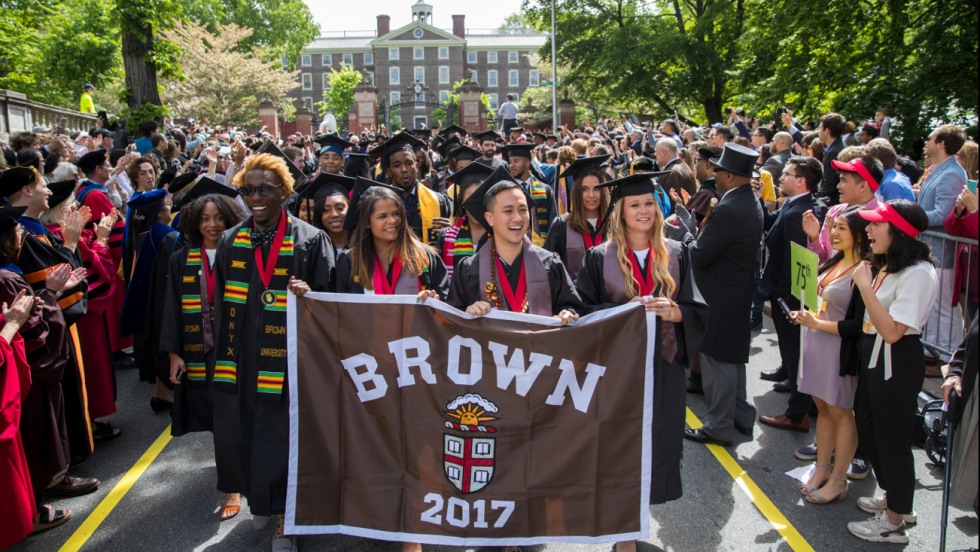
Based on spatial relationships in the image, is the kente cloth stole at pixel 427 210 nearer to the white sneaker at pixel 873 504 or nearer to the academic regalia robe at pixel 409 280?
the academic regalia robe at pixel 409 280

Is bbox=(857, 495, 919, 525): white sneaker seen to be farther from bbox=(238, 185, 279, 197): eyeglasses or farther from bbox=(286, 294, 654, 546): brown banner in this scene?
bbox=(238, 185, 279, 197): eyeglasses

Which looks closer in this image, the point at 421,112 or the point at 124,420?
the point at 124,420

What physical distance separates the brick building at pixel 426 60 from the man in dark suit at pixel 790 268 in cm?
7605

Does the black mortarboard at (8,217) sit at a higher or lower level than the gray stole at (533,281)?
higher

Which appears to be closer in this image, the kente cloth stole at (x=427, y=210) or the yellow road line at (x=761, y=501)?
the yellow road line at (x=761, y=501)

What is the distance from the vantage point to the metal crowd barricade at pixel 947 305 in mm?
Result: 6352

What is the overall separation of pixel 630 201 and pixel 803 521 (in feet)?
7.29

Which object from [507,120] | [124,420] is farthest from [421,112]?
[124,420]

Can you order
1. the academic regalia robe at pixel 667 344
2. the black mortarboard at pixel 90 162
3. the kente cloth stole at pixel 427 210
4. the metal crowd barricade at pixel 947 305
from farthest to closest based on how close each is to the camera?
the black mortarboard at pixel 90 162
the kente cloth stole at pixel 427 210
the metal crowd barricade at pixel 947 305
the academic regalia robe at pixel 667 344

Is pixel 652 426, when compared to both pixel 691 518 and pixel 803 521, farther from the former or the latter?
pixel 803 521

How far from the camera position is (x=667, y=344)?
4078 millimetres

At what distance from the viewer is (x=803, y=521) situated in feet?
14.6

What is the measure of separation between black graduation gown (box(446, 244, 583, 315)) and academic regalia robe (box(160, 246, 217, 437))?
178cm

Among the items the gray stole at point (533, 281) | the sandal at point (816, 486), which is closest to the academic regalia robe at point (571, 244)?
→ the gray stole at point (533, 281)
